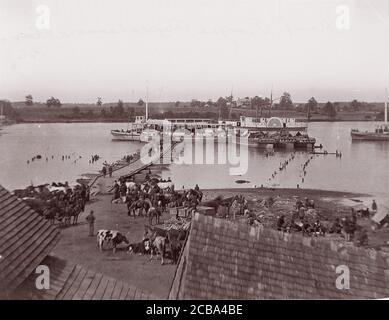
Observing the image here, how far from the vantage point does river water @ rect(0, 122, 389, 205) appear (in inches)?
964

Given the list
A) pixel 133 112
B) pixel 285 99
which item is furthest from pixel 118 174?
pixel 285 99

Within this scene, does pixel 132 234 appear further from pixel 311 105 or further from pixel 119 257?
pixel 311 105

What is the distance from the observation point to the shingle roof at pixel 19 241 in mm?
6305

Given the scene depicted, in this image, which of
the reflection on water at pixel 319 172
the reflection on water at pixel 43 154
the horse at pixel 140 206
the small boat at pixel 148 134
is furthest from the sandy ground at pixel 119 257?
the small boat at pixel 148 134

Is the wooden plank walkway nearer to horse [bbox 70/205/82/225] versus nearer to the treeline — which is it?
horse [bbox 70/205/82/225]

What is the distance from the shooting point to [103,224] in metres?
17.8

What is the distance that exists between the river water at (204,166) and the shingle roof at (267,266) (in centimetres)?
1472

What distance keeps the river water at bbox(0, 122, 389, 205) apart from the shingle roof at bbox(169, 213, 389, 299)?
48.3 ft

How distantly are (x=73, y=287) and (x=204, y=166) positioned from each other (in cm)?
2127

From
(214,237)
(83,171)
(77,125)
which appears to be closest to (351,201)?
(83,171)

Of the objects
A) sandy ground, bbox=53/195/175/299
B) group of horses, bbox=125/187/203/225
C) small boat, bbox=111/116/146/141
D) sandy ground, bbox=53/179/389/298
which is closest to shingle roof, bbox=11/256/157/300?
sandy ground, bbox=53/195/175/299

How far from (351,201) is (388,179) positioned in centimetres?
302
